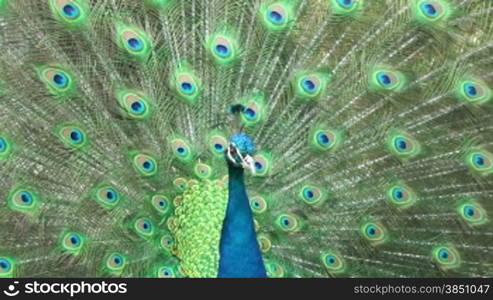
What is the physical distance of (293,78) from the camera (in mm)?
3936

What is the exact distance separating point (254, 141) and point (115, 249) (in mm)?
655

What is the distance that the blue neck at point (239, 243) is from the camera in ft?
11.9

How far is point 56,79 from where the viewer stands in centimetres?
396

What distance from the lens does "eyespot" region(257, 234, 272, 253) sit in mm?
4160

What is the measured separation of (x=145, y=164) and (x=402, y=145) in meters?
0.93

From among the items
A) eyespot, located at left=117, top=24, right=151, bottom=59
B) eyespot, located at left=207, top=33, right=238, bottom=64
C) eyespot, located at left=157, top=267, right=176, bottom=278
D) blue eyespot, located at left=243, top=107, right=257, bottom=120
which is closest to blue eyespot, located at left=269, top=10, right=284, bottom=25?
eyespot, located at left=207, top=33, right=238, bottom=64

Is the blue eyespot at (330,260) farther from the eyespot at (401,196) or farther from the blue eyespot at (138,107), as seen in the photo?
the blue eyespot at (138,107)

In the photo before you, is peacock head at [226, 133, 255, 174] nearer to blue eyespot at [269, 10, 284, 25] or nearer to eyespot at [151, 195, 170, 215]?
blue eyespot at [269, 10, 284, 25]

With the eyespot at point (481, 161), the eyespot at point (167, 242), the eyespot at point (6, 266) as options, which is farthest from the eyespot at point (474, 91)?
the eyespot at point (6, 266)

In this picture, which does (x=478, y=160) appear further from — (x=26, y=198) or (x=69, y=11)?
(x=26, y=198)

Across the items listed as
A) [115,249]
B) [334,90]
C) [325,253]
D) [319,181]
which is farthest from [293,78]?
[115,249]

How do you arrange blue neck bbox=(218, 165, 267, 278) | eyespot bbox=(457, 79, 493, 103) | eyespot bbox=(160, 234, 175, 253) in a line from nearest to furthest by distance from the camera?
1. blue neck bbox=(218, 165, 267, 278)
2. eyespot bbox=(457, 79, 493, 103)
3. eyespot bbox=(160, 234, 175, 253)

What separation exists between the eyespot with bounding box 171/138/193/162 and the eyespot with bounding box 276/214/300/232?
397 mm

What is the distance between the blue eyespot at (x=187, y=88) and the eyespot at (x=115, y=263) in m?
0.66
